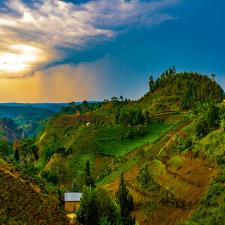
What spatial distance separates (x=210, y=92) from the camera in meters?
184

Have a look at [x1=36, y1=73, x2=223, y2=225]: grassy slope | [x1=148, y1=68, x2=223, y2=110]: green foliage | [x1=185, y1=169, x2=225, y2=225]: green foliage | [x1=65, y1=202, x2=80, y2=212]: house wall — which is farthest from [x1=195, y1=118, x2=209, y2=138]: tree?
[x1=148, y1=68, x2=223, y2=110]: green foliage

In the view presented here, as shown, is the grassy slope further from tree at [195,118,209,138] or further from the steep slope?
the steep slope

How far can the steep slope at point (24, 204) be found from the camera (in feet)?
181

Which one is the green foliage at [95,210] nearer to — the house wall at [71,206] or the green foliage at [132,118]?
the house wall at [71,206]

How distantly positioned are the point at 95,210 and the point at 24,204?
999 centimetres

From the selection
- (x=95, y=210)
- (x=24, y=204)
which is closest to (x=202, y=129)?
(x=95, y=210)

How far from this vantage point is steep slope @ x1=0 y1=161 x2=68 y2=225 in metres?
55.2

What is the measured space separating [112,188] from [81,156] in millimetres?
44959

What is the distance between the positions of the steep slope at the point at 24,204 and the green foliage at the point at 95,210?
3.00m

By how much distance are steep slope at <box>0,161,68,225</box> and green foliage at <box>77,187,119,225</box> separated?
3001 mm

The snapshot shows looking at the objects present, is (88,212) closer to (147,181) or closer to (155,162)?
(147,181)

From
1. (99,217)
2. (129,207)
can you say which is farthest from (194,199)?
(99,217)

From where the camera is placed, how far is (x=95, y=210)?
6119 centimetres

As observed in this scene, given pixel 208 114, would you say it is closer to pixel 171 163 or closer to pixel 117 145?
pixel 171 163
